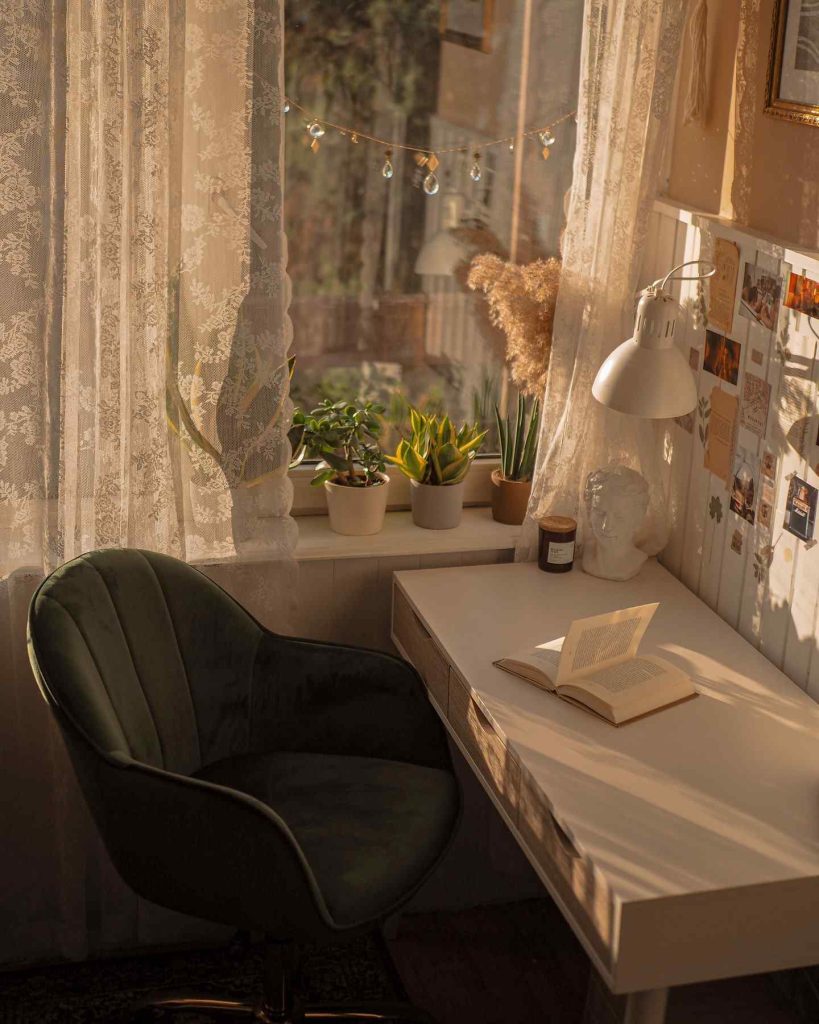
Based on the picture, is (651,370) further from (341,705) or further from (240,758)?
(240,758)

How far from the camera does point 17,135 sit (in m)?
2.07

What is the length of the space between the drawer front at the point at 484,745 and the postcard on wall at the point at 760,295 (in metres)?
0.84

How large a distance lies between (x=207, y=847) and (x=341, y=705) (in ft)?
1.60

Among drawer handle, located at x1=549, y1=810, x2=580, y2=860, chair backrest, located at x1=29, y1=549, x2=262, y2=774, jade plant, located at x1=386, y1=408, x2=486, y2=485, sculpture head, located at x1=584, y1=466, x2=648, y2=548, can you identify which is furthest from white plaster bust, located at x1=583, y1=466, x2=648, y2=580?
drawer handle, located at x1=549, y1=810, x2=580, y2=860

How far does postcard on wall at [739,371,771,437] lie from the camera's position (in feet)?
7.41

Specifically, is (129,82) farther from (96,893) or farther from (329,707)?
(96,893)

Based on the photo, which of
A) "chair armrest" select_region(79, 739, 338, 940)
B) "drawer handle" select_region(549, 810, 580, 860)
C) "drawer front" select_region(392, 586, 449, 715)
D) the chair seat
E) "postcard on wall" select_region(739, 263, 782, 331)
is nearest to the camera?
"drawer handle" select_region(549, 810, 580, 860)

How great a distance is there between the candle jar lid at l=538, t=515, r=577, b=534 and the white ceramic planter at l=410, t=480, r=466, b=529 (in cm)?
19

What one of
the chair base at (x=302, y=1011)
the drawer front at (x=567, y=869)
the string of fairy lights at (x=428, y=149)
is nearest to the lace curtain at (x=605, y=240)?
the string of fairy lights at (x=428, y=149)

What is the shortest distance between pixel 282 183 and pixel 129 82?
0.99 feet

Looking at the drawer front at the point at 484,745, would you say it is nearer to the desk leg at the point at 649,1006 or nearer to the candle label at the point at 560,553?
the desk leg at the point at 649,1006

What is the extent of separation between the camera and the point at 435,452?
2.61m

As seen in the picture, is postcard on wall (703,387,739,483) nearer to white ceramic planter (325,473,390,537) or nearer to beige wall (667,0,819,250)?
beige wall (667,0,819,250)

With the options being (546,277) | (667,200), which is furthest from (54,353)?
(667,200)
